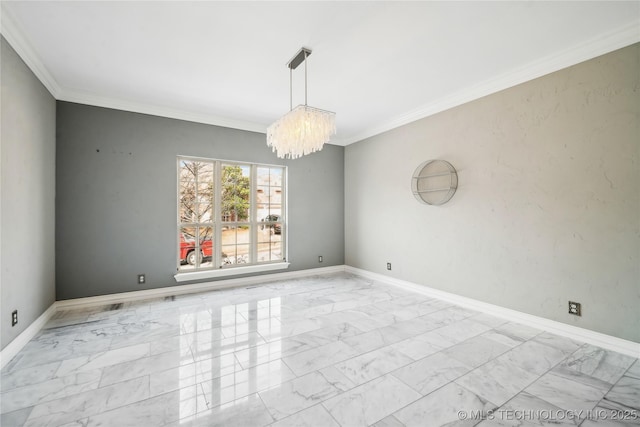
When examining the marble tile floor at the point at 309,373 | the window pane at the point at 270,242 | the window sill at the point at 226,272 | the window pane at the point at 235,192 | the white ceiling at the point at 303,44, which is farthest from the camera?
the window pane at the point at 270,242

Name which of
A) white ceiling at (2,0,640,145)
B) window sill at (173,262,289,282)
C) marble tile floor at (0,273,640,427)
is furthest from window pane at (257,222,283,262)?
white ceiling at (2,0,640,145)

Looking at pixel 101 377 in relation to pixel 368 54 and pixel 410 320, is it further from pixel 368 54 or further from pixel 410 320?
pixel 368 54

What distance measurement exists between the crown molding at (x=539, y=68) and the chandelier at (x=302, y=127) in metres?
1.90

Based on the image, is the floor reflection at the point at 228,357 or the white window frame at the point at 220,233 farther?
the white window frame at the point at 220,233

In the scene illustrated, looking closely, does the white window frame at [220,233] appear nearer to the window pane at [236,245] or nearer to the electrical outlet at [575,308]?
the window pane at [236,245]

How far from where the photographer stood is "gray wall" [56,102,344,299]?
348cm

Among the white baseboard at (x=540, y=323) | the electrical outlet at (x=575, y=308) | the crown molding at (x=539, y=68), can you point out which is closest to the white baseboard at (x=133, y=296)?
the white baseboard at (x=540, y=323)

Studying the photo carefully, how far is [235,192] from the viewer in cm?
468

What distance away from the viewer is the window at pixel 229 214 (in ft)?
14.1

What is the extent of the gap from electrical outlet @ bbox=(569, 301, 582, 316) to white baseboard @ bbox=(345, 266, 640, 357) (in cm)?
13

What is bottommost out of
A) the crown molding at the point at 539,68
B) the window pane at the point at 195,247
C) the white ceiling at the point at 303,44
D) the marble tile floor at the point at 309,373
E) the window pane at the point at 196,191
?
the marble tile floor at the point at 309,373

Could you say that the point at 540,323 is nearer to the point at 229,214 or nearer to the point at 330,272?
the point at 330,272

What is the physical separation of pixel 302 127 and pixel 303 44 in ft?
2.42

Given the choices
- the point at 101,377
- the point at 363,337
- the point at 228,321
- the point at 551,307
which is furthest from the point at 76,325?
the point at 551,307
